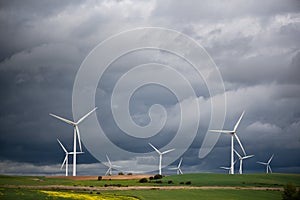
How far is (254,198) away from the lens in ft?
356

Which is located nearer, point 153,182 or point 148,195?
point 148,195

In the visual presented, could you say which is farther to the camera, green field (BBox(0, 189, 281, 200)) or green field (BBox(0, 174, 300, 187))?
green field (BBox(0, 174, 300, 187))

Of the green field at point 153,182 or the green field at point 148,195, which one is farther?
the green field at point 153,182

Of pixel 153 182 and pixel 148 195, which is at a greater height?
pixel 153 182

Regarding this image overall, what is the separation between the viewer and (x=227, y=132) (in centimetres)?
18812

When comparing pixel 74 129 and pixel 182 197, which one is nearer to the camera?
pixel 182 197

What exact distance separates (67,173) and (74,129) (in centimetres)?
2954

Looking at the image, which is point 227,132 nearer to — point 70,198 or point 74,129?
point 74,129

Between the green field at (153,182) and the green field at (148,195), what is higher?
the green field at (153,182)

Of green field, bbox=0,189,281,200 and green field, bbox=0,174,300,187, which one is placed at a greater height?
green field, bbox=0,174,300,187

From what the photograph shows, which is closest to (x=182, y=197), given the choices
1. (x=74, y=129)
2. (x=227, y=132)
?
(x=74, y=129)

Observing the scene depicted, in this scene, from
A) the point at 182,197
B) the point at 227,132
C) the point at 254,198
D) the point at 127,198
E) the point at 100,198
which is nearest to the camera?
the point at 100,198

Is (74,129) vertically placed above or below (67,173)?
above

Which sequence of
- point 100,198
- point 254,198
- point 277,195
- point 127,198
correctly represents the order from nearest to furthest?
point 100,198, point 127,198, point 254,198, point 277,195
